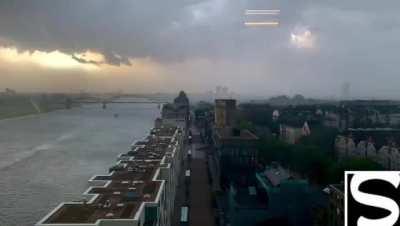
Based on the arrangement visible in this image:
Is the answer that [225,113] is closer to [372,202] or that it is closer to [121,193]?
[121,193]

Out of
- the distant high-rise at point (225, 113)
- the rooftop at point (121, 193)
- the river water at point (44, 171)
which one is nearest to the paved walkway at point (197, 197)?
the rooftop at point (121, 193)

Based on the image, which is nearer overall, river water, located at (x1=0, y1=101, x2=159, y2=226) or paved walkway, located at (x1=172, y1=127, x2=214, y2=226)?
paved walkway, located at (x1=172, y1=127, x2=214, y2=226)

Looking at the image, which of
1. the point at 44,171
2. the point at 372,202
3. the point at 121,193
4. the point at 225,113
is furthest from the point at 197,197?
the point at 225,113

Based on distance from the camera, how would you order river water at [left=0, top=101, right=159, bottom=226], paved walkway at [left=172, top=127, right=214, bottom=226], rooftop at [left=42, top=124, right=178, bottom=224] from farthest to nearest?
river water at [left=0, top=101, right=159, bottom=226] < paved walkway at [left=172, top=127, right=214, bottom=226] < rooftop at [left=42, top=124, right=178, bottom=224]

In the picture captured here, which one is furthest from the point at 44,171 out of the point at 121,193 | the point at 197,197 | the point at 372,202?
the point at 372,202

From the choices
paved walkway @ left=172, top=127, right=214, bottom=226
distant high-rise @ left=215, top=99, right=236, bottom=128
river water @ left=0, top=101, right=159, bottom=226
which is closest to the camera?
paved walkway @ left=172, top=127, right=214, bottom=226

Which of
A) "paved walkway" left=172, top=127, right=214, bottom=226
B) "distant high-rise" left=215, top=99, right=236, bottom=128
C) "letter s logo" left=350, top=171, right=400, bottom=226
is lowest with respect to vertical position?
"paved walkway" left=172, top=127, right=214, bottom=226

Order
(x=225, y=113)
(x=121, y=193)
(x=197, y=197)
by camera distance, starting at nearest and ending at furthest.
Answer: (x=121, y=193) < (x=197, y=197) < (x=225, y=113)

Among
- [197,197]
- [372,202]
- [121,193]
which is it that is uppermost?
[372,202]

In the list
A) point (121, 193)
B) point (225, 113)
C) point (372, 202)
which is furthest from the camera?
point (225, 113)

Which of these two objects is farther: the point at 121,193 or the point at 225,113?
the point at 225,113

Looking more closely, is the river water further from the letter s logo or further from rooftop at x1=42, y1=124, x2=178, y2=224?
the letter s logo

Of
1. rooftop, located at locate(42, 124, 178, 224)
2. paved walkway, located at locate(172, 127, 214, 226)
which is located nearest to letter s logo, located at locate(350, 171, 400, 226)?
rooftop, located at locate(42, 124, 178, 224)

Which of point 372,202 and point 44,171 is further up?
point 372,202
